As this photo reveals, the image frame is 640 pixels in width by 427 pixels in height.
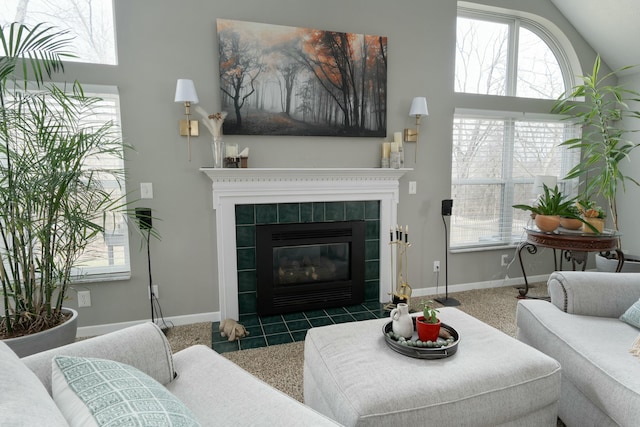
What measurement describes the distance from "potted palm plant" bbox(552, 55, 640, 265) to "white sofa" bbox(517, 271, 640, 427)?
1.79 meters

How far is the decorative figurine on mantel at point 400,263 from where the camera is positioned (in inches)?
129

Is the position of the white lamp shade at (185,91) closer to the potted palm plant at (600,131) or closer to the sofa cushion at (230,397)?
the sofa cushion at (230,397)

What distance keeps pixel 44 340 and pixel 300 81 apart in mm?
2477

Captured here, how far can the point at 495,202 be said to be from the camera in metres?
3.92

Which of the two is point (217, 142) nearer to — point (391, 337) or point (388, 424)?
point (391, 337)

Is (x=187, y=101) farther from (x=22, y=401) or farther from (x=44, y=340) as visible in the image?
(x=22, y=401)

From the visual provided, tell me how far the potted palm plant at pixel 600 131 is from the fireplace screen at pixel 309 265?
2322mm

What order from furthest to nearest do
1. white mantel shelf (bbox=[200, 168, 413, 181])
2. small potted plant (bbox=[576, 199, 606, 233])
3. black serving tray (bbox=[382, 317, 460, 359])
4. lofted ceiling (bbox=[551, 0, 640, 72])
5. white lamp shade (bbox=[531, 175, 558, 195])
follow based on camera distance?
white lamp shade (bbox=[531, 175, 558, 195]) → lofted ceiling (bbox=[551, 0, 640, 72]) → small potted plant (bbox=[576, 199, 606, 233]) → white mantel shelf (bbox=[200, 168, 413, 181]) → black serving tray (bbox=[382, 317, 460, 359])

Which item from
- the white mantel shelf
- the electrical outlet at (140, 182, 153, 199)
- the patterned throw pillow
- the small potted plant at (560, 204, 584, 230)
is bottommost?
the patterned throw pillow

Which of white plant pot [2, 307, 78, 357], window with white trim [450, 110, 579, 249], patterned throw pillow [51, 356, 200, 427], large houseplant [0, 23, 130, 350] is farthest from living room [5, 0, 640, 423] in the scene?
patterned throw pillow [51, 356, 200, 427]

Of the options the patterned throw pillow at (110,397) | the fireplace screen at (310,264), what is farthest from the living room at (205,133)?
the patterned throw pillow at (110,397)

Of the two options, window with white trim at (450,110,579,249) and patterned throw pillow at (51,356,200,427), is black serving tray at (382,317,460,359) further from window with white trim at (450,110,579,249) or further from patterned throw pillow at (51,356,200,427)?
window with white trim at (450,110,579,249)

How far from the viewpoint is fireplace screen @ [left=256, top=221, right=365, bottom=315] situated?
3.11 meters

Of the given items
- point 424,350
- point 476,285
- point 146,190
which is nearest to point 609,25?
point 476,285
